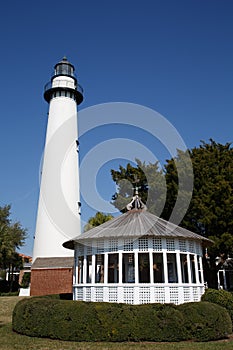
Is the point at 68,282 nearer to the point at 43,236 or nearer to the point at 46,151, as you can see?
the point at 43,236

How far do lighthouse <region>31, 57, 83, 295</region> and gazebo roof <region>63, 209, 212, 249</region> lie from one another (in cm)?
942

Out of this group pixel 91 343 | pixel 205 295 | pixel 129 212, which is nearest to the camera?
pixel 91 343

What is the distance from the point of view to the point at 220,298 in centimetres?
1731

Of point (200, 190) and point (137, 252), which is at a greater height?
point (200, 190)

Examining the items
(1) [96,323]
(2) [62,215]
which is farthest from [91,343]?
(2) [62,215]

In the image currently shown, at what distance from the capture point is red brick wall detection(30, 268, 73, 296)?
28453 mm

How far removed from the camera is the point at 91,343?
12.8 meters

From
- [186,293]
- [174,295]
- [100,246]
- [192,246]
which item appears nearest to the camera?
[174,295]

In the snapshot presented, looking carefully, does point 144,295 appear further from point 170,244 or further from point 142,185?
point 142,185

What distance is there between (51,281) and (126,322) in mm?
16930

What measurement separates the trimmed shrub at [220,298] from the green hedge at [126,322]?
2.60 meters

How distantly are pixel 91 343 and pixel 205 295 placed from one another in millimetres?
7554

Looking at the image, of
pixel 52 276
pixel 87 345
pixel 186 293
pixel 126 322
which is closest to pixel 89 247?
pixel 186 293

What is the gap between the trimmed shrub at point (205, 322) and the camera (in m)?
13.6
